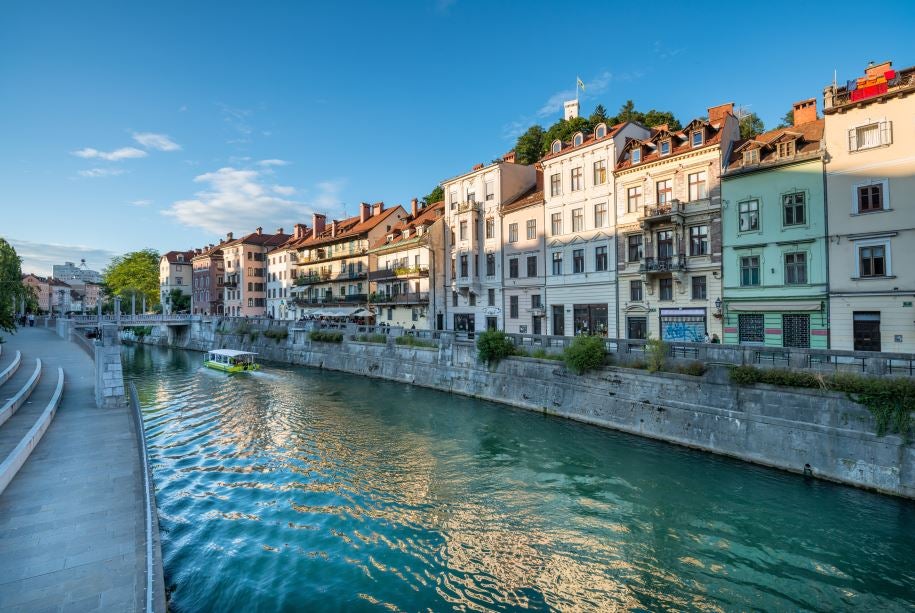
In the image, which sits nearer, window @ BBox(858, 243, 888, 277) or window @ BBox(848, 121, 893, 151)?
window @ BBox(848, 121, 893, 151)

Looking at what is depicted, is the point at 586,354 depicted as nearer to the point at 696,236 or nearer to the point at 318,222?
the point at 696,236

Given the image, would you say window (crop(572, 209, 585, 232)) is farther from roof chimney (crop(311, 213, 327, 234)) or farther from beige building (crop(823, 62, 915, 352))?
roof chimney (crop(311, 213, 327, 234))

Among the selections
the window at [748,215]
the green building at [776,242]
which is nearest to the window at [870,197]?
the green building at [776,242]

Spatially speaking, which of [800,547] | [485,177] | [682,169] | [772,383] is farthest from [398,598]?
[485,177]

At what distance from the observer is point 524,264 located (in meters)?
36.7

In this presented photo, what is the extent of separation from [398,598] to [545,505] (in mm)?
5594

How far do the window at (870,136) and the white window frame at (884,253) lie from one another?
4232 millimetres

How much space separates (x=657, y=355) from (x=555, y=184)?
62.4 ft

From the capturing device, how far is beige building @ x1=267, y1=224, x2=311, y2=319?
65.0 m

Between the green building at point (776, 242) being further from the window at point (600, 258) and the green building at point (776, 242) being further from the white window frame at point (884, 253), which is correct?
the window at point (600, 258)

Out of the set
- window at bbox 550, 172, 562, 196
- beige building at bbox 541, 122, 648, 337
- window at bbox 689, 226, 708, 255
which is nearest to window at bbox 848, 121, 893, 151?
window at bbox 689, 226, 708, 255

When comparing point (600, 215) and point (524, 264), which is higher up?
point (600, 215)

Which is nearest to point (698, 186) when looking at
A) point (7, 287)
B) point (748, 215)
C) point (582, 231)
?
point (748, 215)

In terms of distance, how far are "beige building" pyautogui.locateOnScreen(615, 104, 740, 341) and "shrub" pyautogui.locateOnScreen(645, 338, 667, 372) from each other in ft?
29.6
